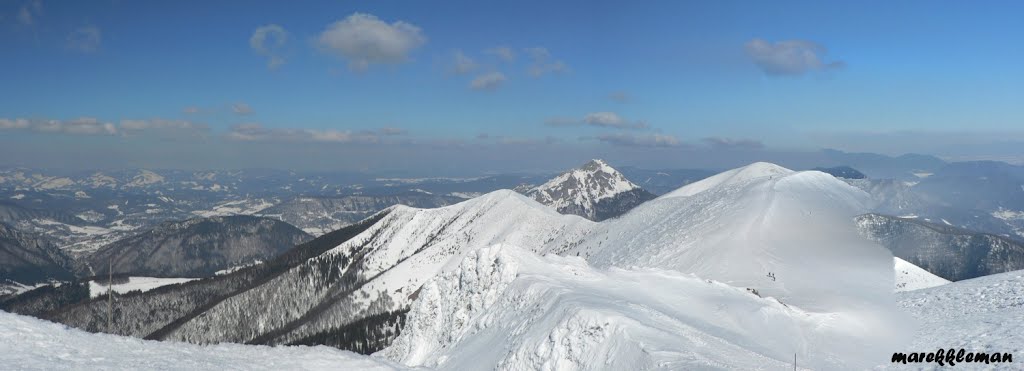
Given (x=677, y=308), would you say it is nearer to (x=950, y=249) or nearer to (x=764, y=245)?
(x=764, y=245)

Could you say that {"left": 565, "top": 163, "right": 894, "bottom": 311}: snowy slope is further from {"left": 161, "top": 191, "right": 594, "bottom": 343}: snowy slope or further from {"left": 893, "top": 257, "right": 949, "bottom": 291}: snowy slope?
{"left": 161, "top": 191, "right": 594, "bottom": 343}: snowy slope

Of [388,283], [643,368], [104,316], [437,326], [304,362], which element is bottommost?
[104,316]

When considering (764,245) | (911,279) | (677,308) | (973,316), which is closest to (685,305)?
(677,308)

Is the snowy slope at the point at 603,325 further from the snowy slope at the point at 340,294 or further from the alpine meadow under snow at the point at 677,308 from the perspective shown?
the snowy slope at the point at 340,294

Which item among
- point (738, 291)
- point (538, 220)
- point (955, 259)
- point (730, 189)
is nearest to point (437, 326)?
point (738, 291)

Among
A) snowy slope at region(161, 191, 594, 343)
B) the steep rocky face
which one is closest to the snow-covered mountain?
snowy slope at region(161, 191, 594, 343)

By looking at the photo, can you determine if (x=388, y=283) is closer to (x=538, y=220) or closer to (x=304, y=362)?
(x=538, y=220)
